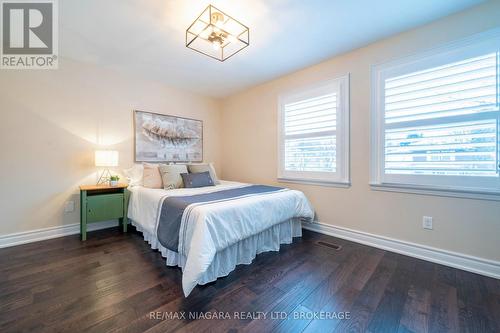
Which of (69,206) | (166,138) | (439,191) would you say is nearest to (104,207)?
(69,206)

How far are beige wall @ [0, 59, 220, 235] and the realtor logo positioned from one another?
0.13 m

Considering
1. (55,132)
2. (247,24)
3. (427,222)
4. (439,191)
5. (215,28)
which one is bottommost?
(427,222)

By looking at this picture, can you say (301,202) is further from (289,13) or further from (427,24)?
(427,24)

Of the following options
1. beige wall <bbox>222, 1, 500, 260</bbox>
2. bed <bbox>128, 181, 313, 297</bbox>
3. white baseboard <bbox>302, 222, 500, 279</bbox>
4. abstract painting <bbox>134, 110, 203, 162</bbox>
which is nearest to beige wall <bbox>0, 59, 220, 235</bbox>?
abstract painting <bbox>134, 110, 203, 162</bbox>

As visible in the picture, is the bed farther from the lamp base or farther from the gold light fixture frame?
the gold light fixture frame

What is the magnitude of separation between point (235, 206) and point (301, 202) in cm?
110

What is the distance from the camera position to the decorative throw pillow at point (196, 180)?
3.01m

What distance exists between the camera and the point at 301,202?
8.86 feet

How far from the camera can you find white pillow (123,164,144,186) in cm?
314

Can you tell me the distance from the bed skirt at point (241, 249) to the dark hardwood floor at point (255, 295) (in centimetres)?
7

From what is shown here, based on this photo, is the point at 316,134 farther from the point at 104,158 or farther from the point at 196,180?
the point at 104,158

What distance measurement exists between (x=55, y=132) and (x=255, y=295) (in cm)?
319

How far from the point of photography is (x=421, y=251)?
2172 mm

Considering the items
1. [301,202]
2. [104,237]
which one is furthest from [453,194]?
[104,237]
